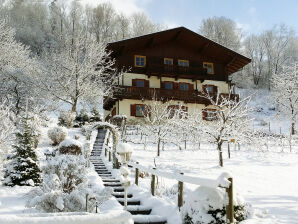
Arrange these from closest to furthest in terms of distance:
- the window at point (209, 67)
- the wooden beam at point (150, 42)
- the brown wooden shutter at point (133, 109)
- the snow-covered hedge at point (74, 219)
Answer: the snow-covered hedge at point (74, 219), the brown wooden shutter at point (133, 109), the wooden beam at point (150, 42), the window at point (209, 67)

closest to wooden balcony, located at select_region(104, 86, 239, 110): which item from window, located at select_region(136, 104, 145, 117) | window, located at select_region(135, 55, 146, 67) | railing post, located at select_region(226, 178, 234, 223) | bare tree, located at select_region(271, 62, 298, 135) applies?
window, located at select_region(136, 104, 145, 117)

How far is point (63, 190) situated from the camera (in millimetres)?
8008

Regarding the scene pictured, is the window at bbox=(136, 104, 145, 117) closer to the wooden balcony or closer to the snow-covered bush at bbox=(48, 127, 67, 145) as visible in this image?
the wooden balcony

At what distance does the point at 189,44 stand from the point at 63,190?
28.2 m

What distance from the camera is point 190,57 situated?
33.2m

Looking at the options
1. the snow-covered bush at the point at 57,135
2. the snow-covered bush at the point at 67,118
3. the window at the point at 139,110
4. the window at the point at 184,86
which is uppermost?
the window at the point at 184,86

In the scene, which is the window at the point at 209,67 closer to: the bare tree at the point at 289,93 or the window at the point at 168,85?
the window at the point at 168,85

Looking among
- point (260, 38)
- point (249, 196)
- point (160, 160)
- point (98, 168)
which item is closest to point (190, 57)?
point (160, 160)

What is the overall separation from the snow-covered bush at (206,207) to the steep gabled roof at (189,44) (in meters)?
24.9

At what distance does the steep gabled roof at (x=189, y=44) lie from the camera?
29.6m

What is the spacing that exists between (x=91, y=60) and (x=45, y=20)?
111 feet

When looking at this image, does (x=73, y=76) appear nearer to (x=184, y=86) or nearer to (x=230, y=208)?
(x=184, y=86)

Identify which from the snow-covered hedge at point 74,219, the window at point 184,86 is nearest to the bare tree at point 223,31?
the window at point 184,86

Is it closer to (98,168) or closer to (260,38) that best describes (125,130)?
(98,168)
